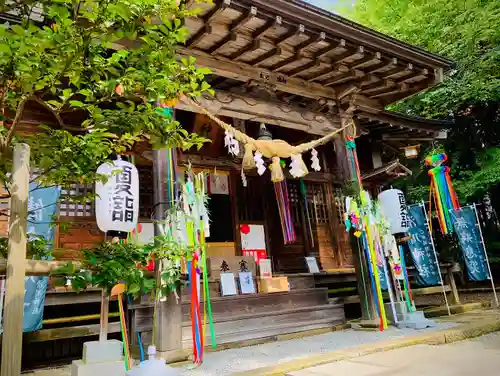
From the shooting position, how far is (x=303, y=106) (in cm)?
842

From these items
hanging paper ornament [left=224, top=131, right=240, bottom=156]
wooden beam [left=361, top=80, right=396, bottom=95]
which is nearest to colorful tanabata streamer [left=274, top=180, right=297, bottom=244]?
wooden beam [left=361, top=80, right=396, bottom=95]

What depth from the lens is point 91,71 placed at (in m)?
2.76

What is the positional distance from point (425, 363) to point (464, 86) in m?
11.7

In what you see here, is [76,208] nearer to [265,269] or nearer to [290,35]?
[265,269]

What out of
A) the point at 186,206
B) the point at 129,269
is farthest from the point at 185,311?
the point at 129,269

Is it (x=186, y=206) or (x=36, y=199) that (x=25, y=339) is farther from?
(x=186, y=206)


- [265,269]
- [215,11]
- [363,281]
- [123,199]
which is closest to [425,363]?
[363,281]

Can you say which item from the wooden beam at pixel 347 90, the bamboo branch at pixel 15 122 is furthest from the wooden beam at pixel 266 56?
the bamboo branch at pixel 15 122

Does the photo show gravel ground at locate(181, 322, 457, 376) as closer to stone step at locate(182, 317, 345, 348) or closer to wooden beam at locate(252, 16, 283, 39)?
stone step at locate(182, 317, 345, 348)

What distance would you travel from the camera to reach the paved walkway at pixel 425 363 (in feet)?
13.3

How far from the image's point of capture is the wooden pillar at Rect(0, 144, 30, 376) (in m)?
2.34

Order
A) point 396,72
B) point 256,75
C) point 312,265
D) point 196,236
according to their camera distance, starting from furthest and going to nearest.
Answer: point 312,265 < point 396,72 < point 256,75 < point 196,236

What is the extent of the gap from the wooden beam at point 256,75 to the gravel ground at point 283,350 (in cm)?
484

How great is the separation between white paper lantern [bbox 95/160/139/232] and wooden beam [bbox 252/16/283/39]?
3.26 metres
